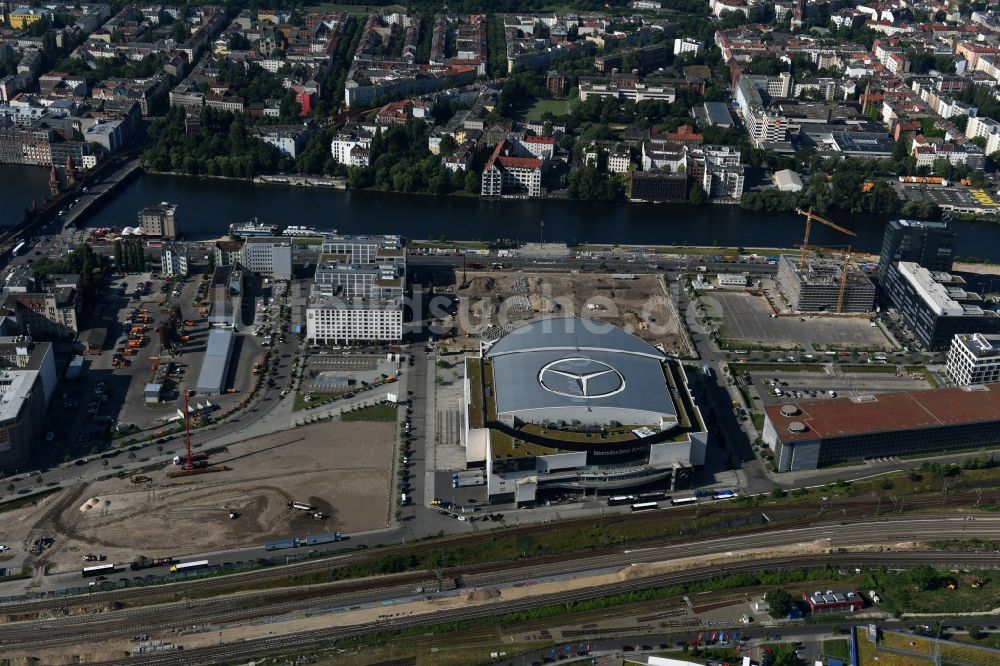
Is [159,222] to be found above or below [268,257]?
above

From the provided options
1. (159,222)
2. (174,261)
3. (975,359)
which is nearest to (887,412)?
(975,359)

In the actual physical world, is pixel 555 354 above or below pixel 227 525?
above

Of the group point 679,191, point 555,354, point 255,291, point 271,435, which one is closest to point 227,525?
point 271,435

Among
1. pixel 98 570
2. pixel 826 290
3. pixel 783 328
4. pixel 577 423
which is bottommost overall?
pixel 98 570

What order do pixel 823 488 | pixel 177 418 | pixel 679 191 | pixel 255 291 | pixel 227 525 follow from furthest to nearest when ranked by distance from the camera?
pixel 679 191, pixel 255 291, pixel 177 418, pixel 823 488, pixel 227 525

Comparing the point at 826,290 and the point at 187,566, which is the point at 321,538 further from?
the point at 826,290

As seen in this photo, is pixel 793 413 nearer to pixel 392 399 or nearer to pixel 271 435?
pixel 392 399

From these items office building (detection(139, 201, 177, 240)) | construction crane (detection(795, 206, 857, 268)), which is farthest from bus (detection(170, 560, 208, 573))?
construction crane (detection(795, 206, 857, 268))
